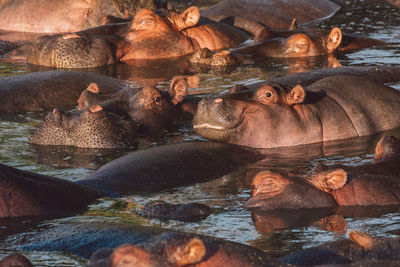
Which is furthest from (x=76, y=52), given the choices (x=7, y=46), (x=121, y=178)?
(x=121, y=178)

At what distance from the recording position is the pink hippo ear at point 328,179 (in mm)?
5152

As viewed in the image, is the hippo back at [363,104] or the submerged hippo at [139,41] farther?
the submerged hippo at [139,41]

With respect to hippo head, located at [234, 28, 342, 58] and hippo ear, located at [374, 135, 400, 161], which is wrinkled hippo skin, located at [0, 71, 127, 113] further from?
hippo ear, located at [374, 135, 400, 161]

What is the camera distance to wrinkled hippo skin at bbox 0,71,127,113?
28.6 feet

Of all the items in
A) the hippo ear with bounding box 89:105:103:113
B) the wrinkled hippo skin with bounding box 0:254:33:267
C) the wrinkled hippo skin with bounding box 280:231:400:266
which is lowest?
the wrinkled hippo skin with bounding box 280:231:400:266

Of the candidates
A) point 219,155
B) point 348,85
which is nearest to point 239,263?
point 219,155

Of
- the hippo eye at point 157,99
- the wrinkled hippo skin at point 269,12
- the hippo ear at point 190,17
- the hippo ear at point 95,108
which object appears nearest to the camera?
the hippo ear at point 95,108

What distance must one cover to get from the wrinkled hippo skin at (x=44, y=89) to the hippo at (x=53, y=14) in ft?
13.3

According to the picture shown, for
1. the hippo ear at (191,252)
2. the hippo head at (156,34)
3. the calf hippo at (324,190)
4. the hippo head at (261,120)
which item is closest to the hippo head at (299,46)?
the hippo head at (156,34)

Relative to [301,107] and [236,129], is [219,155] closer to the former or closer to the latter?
[236,129]

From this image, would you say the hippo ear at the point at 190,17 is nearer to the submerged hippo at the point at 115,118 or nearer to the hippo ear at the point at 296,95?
the submerged hippo at the point at 115,118

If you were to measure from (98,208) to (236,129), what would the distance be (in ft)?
5.95

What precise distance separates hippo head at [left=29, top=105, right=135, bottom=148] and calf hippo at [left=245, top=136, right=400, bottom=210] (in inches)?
85.1

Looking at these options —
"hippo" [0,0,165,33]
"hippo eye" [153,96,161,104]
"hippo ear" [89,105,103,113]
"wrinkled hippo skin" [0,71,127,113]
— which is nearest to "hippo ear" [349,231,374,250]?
"hippo ear" [89,105,103,113]
